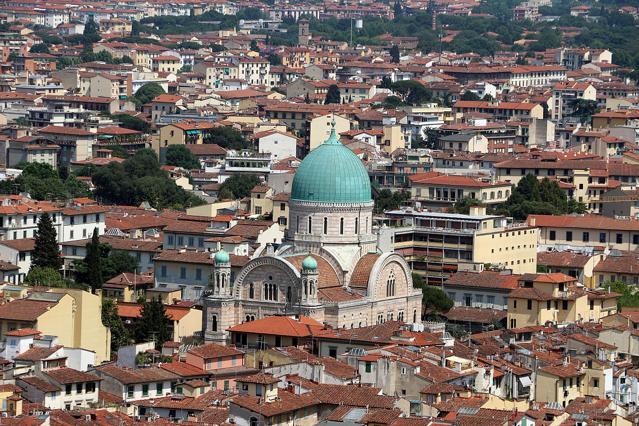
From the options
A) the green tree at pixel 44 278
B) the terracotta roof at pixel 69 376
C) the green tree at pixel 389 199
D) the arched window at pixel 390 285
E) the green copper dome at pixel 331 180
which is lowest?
the terracotta roof at pixel 69 376

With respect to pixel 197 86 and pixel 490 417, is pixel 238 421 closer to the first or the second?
pixel 490 417

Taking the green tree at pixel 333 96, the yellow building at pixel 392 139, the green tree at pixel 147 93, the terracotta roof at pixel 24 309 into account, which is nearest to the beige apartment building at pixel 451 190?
the yellow building at pixel 392 139

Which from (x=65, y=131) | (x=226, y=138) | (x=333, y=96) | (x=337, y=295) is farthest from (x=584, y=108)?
(x=337, y=295)

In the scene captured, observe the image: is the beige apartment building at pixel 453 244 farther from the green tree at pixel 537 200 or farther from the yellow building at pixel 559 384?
the yellow building at pixel 559 384

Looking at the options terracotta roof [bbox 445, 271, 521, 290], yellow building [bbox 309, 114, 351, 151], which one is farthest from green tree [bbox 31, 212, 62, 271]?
yellow building [bbox 309, 114, 351, 151]

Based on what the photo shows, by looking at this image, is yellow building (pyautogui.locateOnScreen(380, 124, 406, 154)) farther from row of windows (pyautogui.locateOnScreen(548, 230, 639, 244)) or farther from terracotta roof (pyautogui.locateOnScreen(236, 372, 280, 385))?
terracotta roof (pyautogui.locateOnScreen(236, 372, 280, 385))
